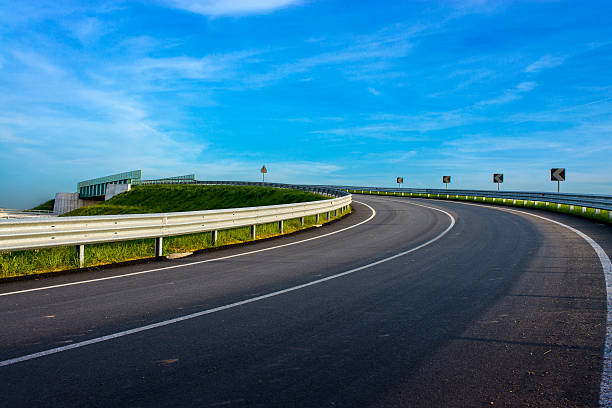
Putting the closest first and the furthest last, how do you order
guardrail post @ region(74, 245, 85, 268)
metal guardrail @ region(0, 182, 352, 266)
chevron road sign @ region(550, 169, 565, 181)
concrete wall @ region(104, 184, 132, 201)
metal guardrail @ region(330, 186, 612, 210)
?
metal guardrail @ region(0, 182, 352, 266), guardrail post @ region(74, 245, 85, 268), metal guardrail @ region(330, 186, 612, 210), chevron road sign @ region(550, 169, 565, 181), concrete wall @ region(104, 184, 132, 201)

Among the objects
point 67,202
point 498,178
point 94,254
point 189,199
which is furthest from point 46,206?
point 94,254

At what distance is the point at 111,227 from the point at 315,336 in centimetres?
692

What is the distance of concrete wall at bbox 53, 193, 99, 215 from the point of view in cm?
8450

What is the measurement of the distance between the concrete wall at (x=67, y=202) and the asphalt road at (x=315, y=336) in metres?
86.1

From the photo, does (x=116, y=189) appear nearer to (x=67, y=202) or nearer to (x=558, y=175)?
(x=67, y=202)

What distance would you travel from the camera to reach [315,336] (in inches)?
178

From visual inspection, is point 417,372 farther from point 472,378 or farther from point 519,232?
point 519,232

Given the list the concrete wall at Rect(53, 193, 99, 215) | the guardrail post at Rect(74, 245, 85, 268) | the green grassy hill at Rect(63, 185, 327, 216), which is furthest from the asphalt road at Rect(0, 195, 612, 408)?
the concrete wall at Rect(53, 193, 99, 215)

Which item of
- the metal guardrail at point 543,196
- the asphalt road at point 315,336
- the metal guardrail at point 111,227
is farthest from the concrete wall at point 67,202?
the asphalt road at point 315,336

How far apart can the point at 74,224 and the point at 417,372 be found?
26.1 feet

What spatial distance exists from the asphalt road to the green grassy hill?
1224 inches

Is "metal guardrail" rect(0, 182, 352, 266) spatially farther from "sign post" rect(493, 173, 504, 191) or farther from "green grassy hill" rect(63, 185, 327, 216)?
"sign post" rect(493, 173, 504, 191)

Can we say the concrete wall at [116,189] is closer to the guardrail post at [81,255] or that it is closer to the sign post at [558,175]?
the sign post at [558,175]

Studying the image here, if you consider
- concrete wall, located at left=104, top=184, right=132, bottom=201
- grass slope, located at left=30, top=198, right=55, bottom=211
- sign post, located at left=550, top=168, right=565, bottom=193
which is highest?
sign post, located at left=550, top=168, right=565, bottom=193
